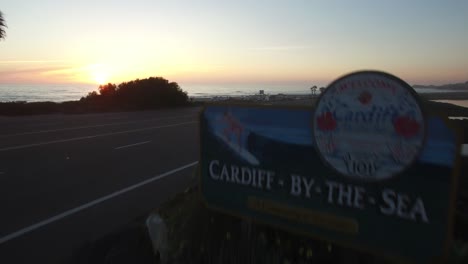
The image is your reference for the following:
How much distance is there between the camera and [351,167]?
334cm

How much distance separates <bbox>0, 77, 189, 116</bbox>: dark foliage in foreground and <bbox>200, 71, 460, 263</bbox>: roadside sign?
26.8m

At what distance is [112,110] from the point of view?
30.5m

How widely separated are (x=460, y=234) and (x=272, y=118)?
1.81 meters

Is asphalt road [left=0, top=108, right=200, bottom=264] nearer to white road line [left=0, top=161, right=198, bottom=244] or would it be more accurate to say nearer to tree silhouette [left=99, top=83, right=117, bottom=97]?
white road line [left=0, top=161, right=198, bottom=244]

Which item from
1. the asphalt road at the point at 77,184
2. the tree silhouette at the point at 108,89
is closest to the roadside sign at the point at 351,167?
the asphalt road at the point at 77,184

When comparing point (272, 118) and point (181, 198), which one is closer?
point (272, 118)

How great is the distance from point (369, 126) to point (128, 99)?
34058mm

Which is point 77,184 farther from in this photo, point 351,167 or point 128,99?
point 128,99

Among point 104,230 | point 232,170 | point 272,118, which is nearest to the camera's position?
point 272,118

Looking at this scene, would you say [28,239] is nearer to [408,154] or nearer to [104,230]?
A: [104,230]

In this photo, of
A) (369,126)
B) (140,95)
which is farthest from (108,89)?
(369,126)

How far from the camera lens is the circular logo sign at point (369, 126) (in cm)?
302

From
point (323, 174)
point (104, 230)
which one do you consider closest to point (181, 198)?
point (104, 230)

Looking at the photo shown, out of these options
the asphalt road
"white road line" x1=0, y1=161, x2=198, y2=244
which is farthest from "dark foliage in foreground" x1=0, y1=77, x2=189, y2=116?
"white road line" x1=0, y1=161, x2=198, y2=244
